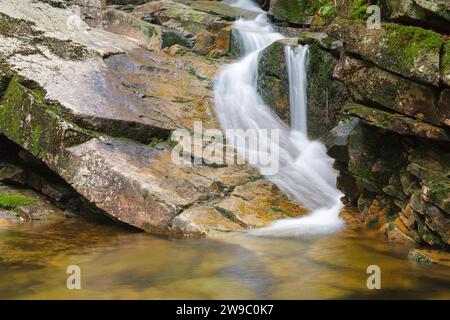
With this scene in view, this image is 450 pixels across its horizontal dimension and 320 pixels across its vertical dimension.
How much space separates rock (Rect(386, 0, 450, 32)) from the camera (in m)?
6.84

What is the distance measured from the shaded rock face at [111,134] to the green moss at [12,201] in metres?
0.48

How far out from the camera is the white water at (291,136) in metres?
9.30

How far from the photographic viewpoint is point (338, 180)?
9.56 m

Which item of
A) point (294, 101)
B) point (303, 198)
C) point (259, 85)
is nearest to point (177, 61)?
point (259, 85)

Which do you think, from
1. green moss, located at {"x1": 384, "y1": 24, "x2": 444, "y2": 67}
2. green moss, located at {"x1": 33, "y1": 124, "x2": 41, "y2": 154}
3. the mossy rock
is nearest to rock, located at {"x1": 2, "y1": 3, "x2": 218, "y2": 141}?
the mossy rock

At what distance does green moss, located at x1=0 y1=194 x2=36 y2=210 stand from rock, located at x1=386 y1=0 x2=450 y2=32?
7608 millimetres

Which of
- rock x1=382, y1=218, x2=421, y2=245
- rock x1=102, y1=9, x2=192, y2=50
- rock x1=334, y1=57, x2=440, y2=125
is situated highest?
rock x1=102, y1=9, x2=192, y2=50

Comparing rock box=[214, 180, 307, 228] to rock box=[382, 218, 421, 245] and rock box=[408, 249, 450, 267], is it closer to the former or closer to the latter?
rock box=[382, 218, 421, 245]

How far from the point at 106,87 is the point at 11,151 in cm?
250

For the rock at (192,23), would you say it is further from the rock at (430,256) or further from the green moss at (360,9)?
the rock at (430,256)

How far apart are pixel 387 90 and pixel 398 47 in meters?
0.64

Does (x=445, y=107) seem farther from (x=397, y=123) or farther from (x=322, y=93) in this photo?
(x=322, y=93)

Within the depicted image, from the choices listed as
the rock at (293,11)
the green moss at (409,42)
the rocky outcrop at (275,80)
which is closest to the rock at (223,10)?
the rock at (293,11)

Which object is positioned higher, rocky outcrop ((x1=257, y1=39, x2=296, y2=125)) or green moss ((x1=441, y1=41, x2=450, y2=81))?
rocky outcrop ((x1=257, y1=39, x2=296, y2=125))
